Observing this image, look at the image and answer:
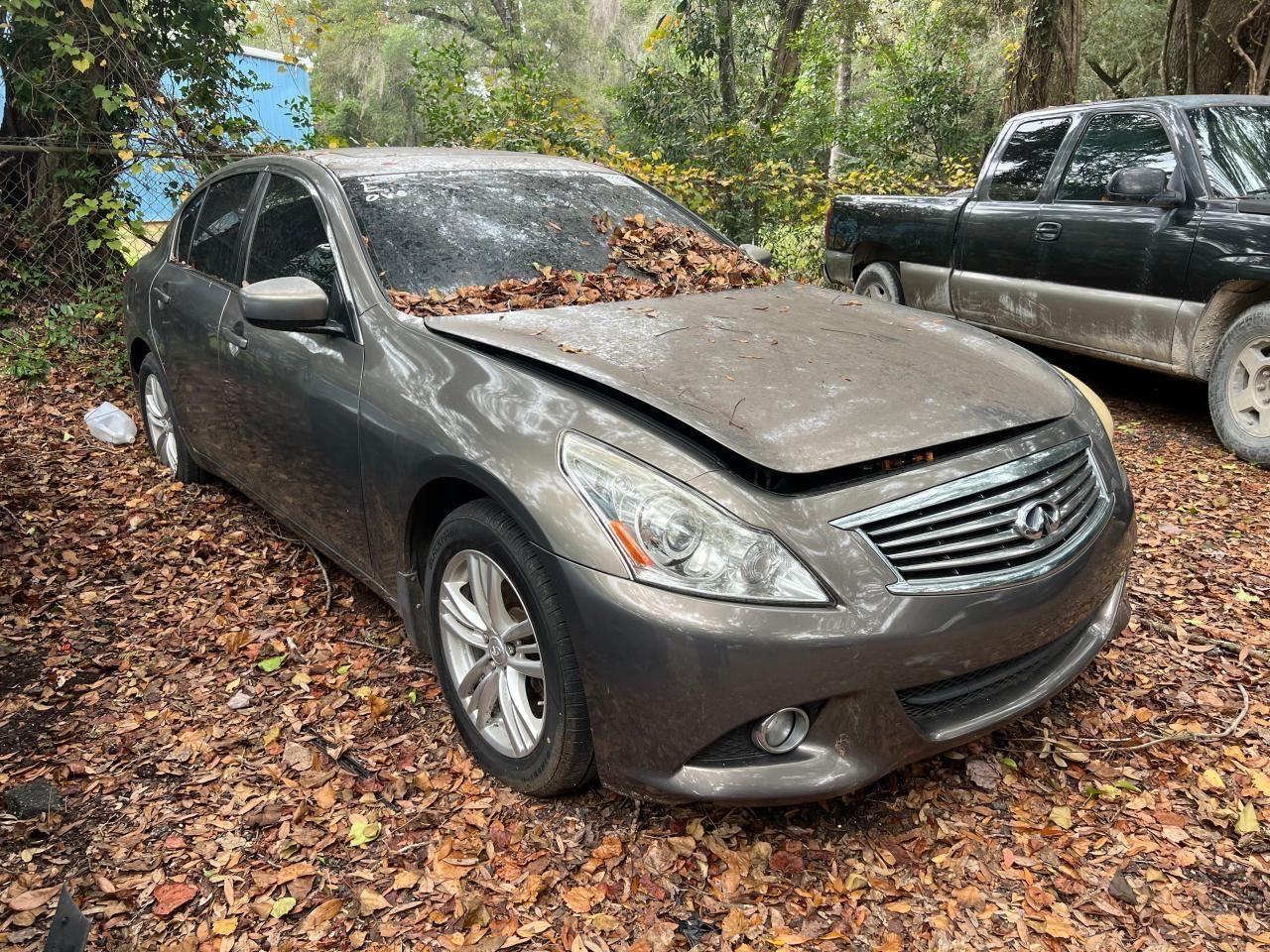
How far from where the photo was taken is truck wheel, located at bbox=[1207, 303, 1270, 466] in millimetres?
4738

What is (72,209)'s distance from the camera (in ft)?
24.0

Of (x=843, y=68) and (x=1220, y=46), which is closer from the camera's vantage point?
(x=1220, y=46)

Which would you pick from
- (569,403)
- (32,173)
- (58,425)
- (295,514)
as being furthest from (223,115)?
(569,403)

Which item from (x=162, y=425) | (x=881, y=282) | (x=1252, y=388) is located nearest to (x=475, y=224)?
(x=162, y=425)

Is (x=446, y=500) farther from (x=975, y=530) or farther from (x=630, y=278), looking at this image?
(x=975, y=530)

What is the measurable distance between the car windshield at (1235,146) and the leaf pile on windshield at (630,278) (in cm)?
280

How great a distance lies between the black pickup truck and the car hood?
2482 millimetres

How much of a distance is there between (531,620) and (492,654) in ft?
0.95

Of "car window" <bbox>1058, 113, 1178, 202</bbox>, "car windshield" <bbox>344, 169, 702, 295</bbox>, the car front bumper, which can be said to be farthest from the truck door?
the car front bumper

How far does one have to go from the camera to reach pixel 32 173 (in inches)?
286

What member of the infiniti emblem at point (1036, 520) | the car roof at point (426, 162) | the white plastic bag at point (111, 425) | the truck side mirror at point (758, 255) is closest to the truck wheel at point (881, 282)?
the truck side mirror at point (758, 255)

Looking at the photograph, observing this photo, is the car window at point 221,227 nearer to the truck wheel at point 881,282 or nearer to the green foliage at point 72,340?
the green foliage at point 72,340

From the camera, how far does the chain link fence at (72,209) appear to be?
7.16 metres

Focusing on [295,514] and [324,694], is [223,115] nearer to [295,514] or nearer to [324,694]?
[295,514]
